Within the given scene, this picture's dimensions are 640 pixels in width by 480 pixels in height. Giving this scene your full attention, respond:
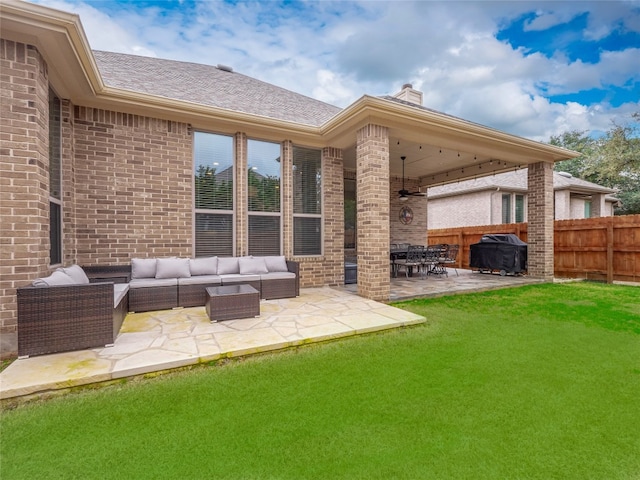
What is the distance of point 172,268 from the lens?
5094 mm

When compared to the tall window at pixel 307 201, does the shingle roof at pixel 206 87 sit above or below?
above

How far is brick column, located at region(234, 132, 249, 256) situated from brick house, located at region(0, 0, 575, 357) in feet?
0.07

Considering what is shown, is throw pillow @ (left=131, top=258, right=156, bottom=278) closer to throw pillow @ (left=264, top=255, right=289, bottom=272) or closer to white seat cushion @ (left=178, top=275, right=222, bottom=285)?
white seat cushion @ (left=178, top=275, right=222, bottom=285)

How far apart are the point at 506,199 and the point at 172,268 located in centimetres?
1547

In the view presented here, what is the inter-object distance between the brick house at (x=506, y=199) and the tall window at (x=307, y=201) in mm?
9620

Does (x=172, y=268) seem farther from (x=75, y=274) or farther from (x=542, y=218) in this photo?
(x=542, y=218)

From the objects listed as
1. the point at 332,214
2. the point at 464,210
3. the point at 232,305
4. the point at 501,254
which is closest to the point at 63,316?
the point at 232,305

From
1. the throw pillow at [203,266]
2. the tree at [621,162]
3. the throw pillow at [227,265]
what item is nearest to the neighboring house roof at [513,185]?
the tree at [621,162]

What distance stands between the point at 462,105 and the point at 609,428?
23.5 metres

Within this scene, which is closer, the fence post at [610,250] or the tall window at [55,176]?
the tall window at [55,176]

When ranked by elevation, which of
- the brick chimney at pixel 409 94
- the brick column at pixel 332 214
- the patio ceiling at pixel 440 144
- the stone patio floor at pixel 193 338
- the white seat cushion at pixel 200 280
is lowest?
the stone patio floor at pixel 193 338

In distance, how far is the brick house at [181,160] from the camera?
3.29m

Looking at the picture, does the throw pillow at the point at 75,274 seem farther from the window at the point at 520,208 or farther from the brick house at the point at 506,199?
the window at the point at 520,208

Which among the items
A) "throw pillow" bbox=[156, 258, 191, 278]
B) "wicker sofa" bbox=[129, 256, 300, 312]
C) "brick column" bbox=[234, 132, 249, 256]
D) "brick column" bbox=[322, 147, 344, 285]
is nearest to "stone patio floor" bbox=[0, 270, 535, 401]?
"wicker sofa" bbox=[129, 256, 300, 312]
